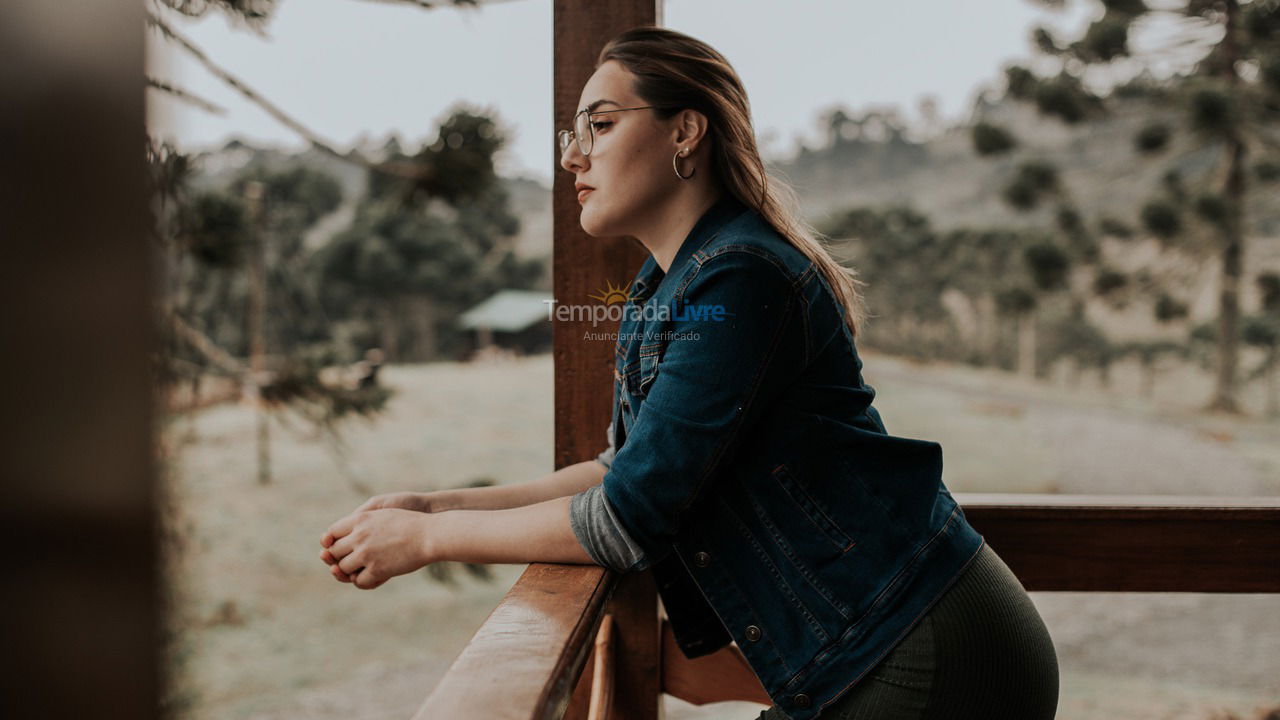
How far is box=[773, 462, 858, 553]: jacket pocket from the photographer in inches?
37.2

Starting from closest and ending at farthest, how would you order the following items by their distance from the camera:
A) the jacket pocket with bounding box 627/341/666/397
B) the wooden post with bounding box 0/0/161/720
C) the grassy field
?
the wooden post with bounding box 0/0/161/720 < the jacket pocket with bounding box 627/341/666/397 < the grassy field

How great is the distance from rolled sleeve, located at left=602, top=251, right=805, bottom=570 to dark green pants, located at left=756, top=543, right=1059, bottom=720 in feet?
0.85

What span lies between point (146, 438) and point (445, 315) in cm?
1582

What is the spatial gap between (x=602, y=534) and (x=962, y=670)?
1.28ft

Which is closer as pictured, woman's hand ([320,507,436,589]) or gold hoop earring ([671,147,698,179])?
woman's hand ([320,507,436,589])

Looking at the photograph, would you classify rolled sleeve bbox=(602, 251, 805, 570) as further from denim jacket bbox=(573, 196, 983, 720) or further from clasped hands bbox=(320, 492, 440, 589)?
clasped hands bbox=(320, 492, 440, 589)

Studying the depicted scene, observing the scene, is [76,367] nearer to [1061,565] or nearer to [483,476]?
[1061,565]

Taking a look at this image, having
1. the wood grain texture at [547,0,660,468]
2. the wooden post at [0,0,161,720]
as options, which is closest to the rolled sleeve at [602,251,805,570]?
the wood grain texture at [547,0,660,468]

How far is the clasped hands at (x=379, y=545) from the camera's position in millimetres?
984

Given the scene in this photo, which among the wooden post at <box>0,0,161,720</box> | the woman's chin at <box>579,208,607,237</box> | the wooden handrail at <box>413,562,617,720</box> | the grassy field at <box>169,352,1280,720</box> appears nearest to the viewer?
the wooden post at <box>0,0,161,720</box>

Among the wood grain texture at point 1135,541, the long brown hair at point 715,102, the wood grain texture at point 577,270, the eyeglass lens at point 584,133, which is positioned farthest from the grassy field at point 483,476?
the eyeglass lens at point 584,133

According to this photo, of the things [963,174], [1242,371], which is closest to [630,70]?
[1242,371]

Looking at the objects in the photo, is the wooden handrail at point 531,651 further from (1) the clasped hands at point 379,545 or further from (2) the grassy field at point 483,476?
(2) the grassy field at point 483,476

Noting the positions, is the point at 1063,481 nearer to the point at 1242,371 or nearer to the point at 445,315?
the point at 1242,371
